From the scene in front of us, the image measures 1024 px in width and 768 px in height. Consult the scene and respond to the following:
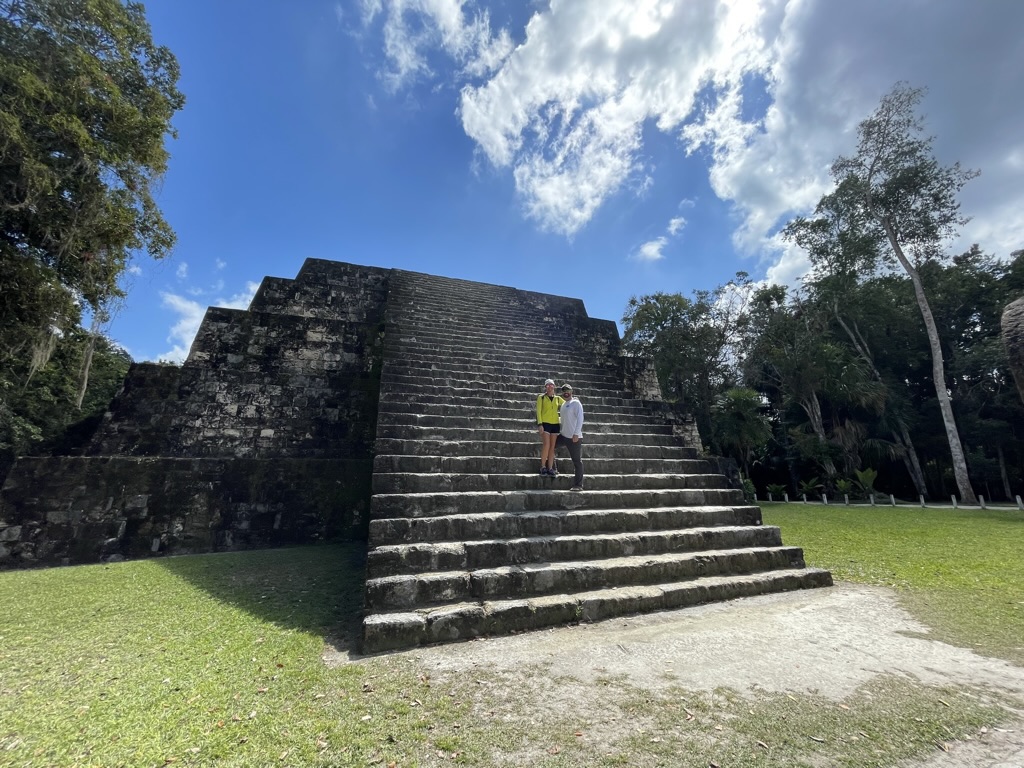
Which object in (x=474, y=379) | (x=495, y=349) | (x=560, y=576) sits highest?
(x=495, y=349)

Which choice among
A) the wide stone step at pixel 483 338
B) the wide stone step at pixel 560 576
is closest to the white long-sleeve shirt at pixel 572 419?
the wide stone step at pixel 560 576

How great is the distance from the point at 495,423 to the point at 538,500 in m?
1.61

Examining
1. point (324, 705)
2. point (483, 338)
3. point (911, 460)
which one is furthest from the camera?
point (911, 460)

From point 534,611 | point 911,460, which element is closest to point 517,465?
point 534,611

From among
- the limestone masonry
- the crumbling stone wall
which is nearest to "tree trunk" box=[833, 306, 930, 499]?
the limestone masonry

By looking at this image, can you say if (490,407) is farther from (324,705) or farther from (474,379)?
(324,705)

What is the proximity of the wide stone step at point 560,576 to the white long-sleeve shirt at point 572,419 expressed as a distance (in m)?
1.46

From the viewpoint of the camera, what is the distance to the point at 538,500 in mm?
4434

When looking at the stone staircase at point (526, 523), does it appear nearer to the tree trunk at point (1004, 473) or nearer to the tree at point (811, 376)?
the tree at point (811, 376)

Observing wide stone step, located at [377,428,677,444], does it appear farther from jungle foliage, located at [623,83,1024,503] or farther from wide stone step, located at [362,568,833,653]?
jungle foliage, located at [623,83,1024,503]

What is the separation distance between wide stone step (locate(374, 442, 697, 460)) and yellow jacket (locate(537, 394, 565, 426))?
535 mm

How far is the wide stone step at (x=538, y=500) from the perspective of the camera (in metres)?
4.07

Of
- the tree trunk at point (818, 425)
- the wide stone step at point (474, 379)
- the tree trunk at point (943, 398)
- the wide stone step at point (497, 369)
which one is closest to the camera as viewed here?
the wide stone step at point (474, 379)

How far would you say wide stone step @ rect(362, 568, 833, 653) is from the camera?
288 centimetres
